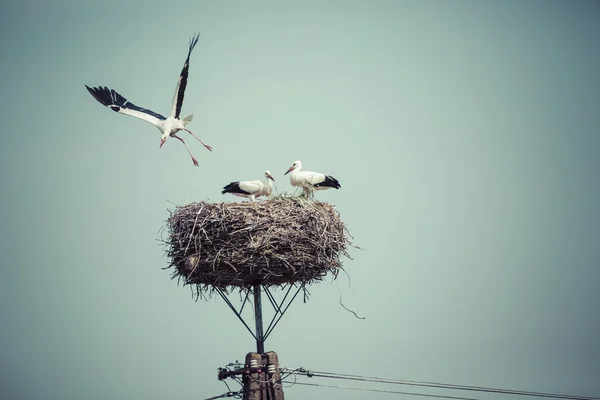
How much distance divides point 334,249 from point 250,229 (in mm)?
1219

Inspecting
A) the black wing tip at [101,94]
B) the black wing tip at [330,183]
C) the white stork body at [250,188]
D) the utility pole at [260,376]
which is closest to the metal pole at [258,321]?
the utility pole at [260,376]

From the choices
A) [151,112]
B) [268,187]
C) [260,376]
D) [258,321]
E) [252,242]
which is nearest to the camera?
[252,242]

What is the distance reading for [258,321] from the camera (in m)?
11.4

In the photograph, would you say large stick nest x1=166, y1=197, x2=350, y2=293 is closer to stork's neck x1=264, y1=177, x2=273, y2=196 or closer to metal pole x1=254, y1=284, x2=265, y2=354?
metal pole x1=254, y1=284, x2=265, y2=354

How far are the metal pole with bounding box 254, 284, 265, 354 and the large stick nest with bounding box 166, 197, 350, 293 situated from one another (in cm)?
44

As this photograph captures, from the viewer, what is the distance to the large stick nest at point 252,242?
34.4 ft

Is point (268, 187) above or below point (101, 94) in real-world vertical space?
below

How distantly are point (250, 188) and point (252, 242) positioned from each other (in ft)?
7.20

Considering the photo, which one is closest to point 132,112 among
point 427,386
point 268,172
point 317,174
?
point 268,172

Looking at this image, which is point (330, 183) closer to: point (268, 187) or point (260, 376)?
point (268, 187)

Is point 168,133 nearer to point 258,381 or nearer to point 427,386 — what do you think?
point 258,381

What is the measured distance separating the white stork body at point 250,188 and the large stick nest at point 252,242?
4.94 ft

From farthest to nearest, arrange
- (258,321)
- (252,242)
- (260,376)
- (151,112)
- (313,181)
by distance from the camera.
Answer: (151,112) < (313,181) < (258,321) < (260,376) < (252,242)

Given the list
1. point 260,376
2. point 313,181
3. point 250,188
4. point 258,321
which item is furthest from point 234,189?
point 260,376
